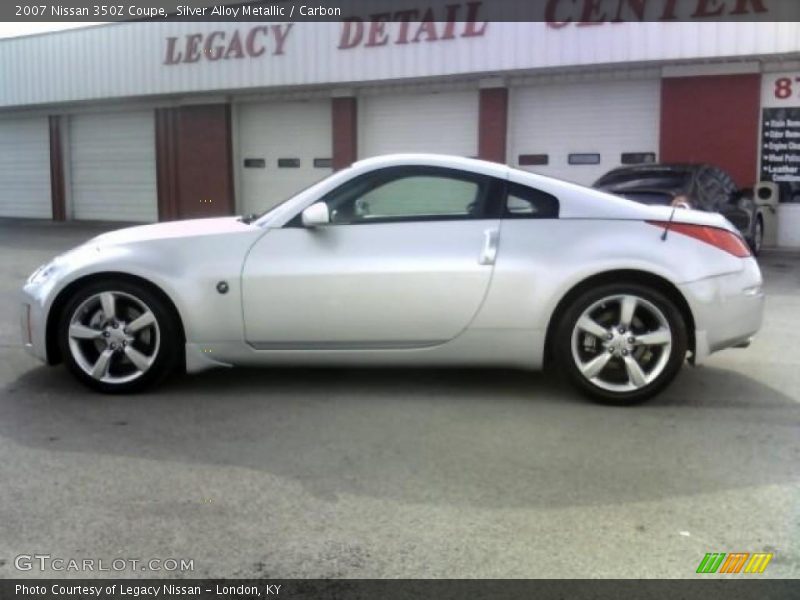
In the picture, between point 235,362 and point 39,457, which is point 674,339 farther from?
point 39,457

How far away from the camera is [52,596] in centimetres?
273

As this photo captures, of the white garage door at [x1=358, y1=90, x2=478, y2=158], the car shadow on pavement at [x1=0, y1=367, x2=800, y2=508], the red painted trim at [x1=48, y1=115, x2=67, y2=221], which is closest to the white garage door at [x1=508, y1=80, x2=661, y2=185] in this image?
the white garage door at [x1=358, y1=90, x2=478, y2=158]

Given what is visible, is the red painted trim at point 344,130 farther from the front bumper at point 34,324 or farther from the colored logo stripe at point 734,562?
the colored logo stripe at point 734,562

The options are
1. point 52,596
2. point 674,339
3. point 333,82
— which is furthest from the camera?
point 333,82

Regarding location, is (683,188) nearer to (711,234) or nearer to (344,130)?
(711,234)

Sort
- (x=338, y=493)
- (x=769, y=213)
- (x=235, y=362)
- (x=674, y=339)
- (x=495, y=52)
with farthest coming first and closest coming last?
(x=495, y=52)
(x=769, y=213)
(x=235, y=362)
(x=674, y=339)
(x=338, y=493)

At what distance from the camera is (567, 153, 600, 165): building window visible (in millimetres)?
15359

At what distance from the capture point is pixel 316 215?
4754mm

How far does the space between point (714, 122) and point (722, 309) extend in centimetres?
1055

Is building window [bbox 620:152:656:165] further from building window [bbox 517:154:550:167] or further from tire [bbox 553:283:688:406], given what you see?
tire [bbox 553:283:688:406]

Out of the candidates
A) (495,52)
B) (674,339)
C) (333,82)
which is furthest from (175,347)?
(333,82)

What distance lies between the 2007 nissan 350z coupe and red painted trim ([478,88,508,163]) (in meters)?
11.2

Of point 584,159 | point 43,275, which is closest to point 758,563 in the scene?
point 43,275

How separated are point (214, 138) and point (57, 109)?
5.97m
